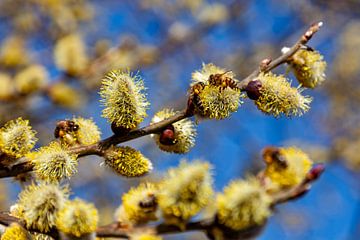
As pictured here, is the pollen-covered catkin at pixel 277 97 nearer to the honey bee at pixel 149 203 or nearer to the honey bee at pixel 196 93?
the honey bee at pixel 196 93

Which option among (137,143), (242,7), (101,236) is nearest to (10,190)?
(137,143)

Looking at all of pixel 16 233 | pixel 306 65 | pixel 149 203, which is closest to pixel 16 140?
pixel 16 233

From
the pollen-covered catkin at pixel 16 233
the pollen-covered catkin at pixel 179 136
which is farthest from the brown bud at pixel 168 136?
the pollen-covered catkin at pixel 16 233

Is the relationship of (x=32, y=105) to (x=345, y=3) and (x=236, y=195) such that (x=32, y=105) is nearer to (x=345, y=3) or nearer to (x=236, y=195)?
(x=236, y=195)

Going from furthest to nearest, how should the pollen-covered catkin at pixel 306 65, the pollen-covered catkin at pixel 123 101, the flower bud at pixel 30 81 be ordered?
1. the flower bud at pixel 30 81
2. the pollen-covered catkin at pixel 306 65
3. the pollen-covered catkin at pixel 123 101

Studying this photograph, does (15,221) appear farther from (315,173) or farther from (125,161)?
(315,173)
